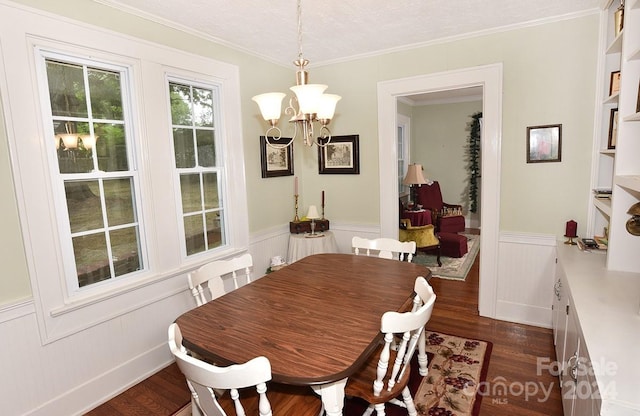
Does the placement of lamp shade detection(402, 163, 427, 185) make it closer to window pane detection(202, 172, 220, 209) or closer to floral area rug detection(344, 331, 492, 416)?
floral area rug detection(344, 331, 492, 416)

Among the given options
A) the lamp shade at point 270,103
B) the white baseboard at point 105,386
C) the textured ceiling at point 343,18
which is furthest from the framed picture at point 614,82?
the white baseboard at point 105,386

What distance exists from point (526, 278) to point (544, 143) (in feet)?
3.94

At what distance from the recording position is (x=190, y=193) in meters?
2.92

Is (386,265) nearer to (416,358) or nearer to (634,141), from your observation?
(416,358)

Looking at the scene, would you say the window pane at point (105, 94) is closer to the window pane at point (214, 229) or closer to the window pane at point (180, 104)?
the window pane at point (180, 104)

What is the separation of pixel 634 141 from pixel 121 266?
11.4 feet

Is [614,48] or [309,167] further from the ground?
[614,48]

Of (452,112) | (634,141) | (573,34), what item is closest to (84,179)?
(634,141)

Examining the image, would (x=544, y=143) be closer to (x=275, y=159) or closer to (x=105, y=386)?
(x=275, y=159)

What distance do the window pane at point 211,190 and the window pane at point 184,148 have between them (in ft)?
0.63

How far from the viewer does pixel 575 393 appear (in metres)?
1.58

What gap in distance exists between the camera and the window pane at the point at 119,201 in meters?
2.38

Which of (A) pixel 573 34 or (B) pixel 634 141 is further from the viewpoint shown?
(A) pixel 573 34

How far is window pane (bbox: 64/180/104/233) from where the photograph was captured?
7.16ft
